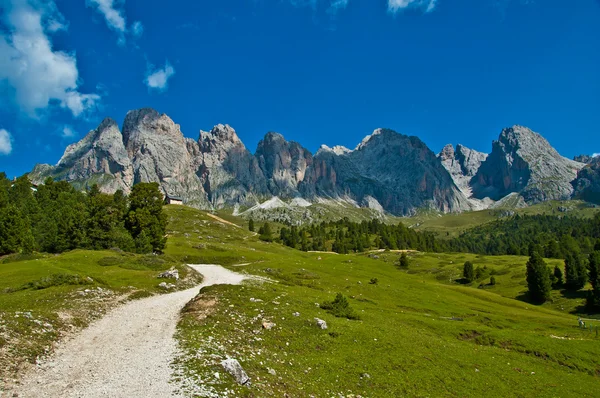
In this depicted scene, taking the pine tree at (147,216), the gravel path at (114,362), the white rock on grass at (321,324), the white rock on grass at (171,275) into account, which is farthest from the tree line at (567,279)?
the gravel path at (114,362)

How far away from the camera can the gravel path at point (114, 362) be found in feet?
49.1

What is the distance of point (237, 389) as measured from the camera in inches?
623

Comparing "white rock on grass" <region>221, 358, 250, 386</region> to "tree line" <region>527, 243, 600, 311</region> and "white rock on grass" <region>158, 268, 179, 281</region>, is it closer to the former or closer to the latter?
"white rock on grass" <region>158, 268, 179, 281</region>

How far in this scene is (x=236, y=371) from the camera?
17141 millimetres

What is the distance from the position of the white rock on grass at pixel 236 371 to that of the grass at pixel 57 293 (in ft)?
30.7

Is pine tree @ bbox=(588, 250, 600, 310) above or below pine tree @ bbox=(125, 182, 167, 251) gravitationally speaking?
below

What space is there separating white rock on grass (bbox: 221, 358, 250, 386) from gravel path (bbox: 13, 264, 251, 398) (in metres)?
2.66

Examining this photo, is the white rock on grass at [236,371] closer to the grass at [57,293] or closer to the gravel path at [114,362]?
the gravel path at [114,362]

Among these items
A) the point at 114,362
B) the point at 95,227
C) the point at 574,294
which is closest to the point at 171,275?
the point at 114,362

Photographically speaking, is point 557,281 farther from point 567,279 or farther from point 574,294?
point 574,294

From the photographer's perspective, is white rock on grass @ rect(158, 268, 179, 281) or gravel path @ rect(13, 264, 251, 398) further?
white rock on grass @ rect(158, 268, 179, 281)

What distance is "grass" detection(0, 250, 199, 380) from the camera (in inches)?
755

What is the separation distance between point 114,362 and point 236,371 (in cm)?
669

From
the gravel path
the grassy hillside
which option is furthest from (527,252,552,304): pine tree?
the gravel path
